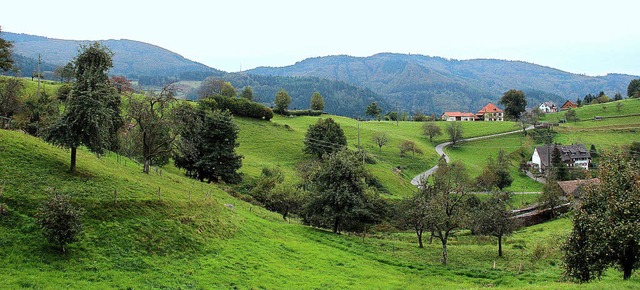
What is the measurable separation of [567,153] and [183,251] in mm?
115775

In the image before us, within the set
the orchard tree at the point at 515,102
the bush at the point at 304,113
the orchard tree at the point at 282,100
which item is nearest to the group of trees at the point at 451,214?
the orchard tree at the point at 282,100

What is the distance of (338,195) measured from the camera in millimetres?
47938

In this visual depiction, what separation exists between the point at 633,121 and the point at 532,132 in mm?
40745

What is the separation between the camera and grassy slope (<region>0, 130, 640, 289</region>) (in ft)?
78.0

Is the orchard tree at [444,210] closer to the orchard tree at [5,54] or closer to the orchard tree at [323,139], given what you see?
the orchard tree at [323,139]

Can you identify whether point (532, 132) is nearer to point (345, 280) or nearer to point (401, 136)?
point (401, 136)

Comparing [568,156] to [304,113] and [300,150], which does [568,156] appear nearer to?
[300,150]

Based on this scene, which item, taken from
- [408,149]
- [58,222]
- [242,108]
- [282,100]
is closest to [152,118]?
[58,222]

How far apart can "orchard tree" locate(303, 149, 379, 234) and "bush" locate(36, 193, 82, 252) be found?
28394mm

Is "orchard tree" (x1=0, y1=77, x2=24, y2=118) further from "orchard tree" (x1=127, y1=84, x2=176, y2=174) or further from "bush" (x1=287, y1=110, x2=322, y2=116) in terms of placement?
"bush" (x1=287, y1=110, x2=322, y2=116)

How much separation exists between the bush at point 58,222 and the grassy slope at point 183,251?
0.95 m

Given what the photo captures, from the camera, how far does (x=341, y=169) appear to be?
49125mm

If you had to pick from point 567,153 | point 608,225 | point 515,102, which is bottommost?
point 567,153

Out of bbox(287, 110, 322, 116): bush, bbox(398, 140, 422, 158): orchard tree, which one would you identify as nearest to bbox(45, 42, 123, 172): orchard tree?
bbox(398, 140, 422, 158): orchard tree
